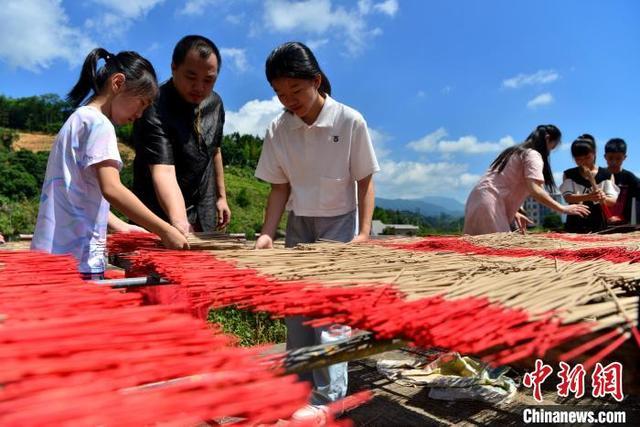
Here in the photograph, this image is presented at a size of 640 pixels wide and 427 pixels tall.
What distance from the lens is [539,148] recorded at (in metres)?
2.60

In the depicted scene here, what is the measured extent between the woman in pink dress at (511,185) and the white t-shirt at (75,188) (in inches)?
72.9

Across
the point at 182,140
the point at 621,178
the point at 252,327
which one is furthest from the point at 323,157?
the point at 621,178

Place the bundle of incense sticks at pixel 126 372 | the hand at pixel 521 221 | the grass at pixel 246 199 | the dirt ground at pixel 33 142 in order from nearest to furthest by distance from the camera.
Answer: the bundle of incense sticks at pixel 126 372
the hand at pixel 521 221
the grass at pixel 246 199
the dirt ground at pixel 33 142

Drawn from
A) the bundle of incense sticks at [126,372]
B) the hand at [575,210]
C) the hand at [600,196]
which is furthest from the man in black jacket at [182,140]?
the hand at [600,196]

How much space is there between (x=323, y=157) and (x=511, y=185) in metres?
1.21

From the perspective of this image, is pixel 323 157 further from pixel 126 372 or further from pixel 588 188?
pixel 588 188

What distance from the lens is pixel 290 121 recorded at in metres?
1.91

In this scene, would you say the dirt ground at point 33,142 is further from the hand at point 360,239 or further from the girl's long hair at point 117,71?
the hand at point 360,239

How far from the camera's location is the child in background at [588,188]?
3.25 m

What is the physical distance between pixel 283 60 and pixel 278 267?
2.89ft

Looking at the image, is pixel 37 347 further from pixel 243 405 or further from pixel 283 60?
pixel 283 60

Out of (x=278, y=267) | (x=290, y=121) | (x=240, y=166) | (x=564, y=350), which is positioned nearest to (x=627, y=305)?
(x=564, y=350)

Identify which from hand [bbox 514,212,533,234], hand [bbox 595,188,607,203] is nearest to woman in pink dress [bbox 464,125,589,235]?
hand [bbox 514,212,533,234]

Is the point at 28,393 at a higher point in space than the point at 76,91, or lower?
lower
